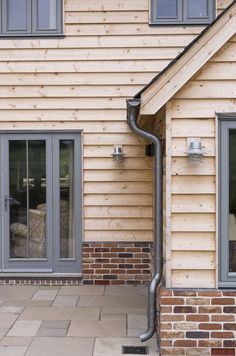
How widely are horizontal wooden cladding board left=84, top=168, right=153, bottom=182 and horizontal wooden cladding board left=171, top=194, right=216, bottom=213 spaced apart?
9.09 ft

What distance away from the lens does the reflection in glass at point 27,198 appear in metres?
7.62

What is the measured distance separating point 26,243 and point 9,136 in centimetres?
166

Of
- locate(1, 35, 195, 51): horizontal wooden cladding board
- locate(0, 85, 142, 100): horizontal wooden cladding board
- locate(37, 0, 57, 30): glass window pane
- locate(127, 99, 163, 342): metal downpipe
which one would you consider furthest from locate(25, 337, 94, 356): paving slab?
locate(37, 0, 57, 30): glass window pane

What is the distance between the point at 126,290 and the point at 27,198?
2038 millimetres

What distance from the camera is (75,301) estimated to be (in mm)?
6730

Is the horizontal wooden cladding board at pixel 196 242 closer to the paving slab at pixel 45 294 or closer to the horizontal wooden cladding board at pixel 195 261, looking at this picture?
the horizontal wooden cladding board at pixel 195 261

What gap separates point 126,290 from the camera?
7.36m

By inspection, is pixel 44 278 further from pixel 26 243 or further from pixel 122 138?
pixel 122 138

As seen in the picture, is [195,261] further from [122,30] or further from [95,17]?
[95,17]

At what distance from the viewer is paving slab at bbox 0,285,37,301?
22.8ft

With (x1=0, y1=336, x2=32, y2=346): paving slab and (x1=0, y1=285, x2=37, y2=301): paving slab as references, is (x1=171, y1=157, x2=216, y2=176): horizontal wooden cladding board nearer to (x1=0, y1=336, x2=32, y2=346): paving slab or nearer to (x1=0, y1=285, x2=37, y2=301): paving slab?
(x1=0, y1=336, x2=32, y2=346): paving slab

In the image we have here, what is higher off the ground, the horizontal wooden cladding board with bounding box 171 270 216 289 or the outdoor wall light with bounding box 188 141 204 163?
the outdoor wall light with bounding box 188 141 204 163

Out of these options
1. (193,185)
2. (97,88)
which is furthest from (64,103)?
(193,185)

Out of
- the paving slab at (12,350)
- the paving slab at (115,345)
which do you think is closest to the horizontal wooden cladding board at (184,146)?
the paving slab at (115,345)
